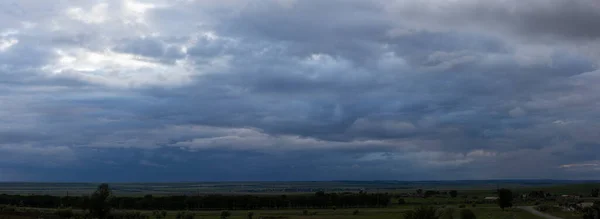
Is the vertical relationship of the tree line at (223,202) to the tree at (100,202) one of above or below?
below

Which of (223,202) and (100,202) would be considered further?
(223,202)

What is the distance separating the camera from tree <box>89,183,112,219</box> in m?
75.9

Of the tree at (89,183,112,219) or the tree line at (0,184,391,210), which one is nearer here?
the tree at (89,183,112,219)

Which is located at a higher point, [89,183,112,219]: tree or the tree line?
[89,183,112,219]: tree

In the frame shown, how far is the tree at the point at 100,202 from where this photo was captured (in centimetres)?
7594

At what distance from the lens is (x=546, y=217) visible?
10400 centimetres

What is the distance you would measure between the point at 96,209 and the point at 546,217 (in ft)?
225

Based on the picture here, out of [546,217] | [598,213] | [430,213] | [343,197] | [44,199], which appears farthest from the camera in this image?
[343,197]

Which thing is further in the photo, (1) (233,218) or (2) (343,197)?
(2) (343,197)

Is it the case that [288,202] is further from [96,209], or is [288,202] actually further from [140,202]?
[96,209]

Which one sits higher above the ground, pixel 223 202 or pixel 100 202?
pixel 100 202

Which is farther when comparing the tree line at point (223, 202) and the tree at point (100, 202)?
the tree line at point (223, 202)

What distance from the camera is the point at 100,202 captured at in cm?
7656

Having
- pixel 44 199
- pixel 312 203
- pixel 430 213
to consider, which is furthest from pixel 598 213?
pixel 44 199
